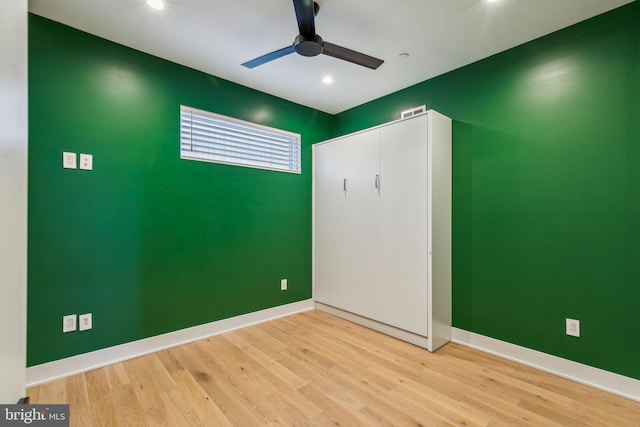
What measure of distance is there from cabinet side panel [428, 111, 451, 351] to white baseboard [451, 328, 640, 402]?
21 cm

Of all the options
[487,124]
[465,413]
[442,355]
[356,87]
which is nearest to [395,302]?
[442,355]

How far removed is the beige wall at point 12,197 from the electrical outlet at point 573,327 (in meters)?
3.05

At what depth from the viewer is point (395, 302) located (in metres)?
2.83

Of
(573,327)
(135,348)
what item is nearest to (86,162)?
(135,348)

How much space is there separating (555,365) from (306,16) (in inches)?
121

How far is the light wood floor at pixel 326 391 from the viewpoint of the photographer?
1721 millimetres

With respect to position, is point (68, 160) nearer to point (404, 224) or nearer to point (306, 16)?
point (306, 16)

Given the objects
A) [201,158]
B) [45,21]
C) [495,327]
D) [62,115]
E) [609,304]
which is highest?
[45,21]

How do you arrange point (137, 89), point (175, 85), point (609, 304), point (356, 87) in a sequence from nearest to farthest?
point (609, 304) → point (137, 89) → point (175, 85) → point (356, 87)

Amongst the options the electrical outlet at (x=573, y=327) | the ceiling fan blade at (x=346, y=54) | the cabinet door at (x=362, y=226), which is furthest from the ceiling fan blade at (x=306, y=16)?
the electrical outlet at (x=573, y=327)

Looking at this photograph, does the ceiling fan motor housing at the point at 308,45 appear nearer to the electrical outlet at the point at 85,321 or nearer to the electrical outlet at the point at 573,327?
the electrical outlet at the point at 85,321

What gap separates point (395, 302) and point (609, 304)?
156 cm

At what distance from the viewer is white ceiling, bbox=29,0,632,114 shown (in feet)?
6.38

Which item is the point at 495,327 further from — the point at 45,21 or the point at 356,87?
the point at 45,21
